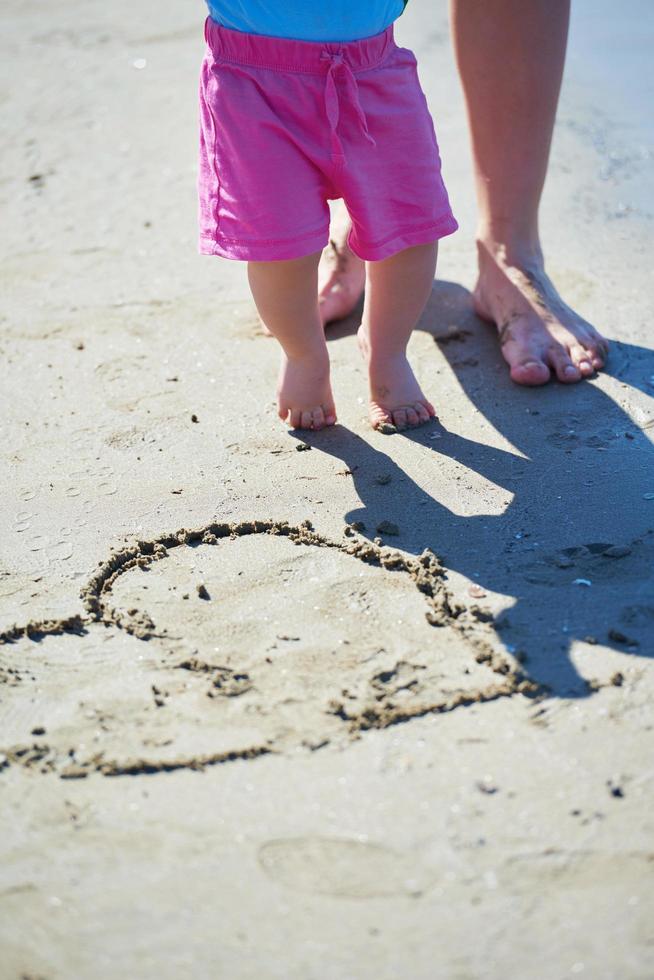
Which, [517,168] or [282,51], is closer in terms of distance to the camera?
[282,51]

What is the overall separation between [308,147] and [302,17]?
23 centimetres

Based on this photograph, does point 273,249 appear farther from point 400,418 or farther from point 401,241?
point 400,418

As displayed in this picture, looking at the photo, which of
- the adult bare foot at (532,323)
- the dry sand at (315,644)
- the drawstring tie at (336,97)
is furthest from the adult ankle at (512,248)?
the drawstring tie at (336,97)

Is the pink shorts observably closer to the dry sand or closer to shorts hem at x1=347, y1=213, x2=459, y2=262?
shorts hem at x1=347, y1=213, x2=459, y2=262

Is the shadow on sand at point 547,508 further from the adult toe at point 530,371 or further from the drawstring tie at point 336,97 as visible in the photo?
the drawstring tie at point 336,97

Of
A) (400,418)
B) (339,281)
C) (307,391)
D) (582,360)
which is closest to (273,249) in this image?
(307,391)

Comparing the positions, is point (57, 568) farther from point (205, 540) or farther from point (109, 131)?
point (109, 131)

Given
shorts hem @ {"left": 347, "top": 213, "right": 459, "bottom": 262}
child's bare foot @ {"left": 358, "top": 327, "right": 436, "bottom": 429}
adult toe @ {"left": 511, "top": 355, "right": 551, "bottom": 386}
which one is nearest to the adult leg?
adult toe @ {"left": 511, "top": 355, "right": 551, "bottom": 386}

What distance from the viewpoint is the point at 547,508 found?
6.46ft

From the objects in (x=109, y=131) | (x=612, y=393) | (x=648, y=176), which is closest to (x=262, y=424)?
(x=612, y=393)

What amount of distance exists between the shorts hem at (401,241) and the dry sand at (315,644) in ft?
1.24

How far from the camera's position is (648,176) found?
10.7 ft

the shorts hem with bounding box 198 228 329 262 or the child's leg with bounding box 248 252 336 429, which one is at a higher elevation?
the shorts hem with bounding box 198 228 329 262

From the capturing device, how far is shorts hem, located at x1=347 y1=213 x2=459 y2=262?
2.10m
